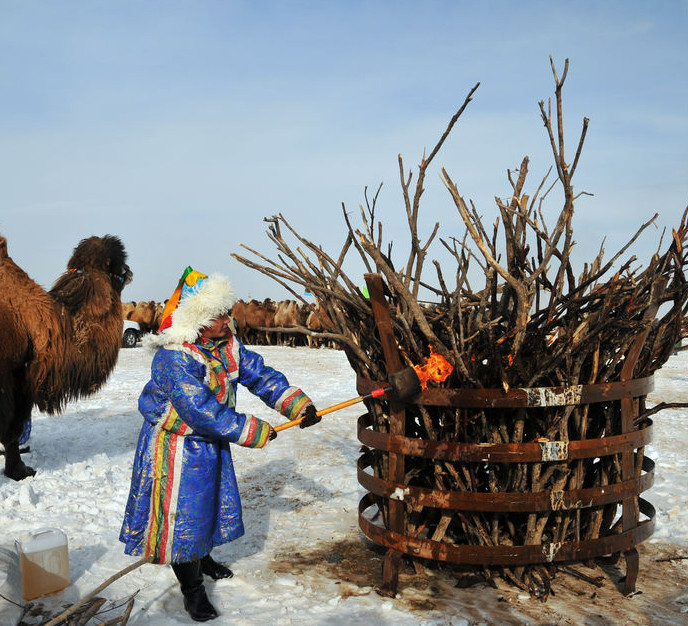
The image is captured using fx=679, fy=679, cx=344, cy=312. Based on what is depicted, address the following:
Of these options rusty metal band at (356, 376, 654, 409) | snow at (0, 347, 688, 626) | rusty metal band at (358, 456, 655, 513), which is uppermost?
rusty metal band at (356, 376, 654, 409)

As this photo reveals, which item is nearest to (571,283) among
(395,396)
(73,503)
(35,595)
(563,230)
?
(563,230)

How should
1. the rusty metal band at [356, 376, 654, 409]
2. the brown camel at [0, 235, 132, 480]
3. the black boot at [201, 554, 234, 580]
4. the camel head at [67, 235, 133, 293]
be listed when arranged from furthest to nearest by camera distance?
the camel head at [67, 235, 133, 293] < the brown camel at [0, 235, 132, 480] < the black boot at [201, 554, 234, 580] < the rusty metal band at [356, 376, 654, 409]

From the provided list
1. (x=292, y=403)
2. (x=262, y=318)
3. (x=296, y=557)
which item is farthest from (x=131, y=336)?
(x=292, y=403)

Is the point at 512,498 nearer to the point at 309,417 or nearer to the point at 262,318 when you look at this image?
the point at 309,417

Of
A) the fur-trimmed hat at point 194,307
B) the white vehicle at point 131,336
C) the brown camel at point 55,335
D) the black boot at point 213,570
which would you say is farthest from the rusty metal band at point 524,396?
the white vehicle at point 131,336

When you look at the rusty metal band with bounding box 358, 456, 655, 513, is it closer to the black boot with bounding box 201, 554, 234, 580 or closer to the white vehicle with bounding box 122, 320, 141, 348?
the black boot with bounding box 201, 554, 234, 580

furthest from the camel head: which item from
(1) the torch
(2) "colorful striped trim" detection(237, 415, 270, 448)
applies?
(1) the torch

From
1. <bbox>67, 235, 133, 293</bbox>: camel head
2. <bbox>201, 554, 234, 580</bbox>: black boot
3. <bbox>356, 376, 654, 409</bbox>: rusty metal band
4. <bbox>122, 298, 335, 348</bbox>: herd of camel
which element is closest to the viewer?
<bbox>356, 376, 654, 409</bbox>: rusty metal band

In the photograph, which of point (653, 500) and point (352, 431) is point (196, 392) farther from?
point (352, 431)

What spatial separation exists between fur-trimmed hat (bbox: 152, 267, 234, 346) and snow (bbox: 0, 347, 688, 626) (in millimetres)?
1389

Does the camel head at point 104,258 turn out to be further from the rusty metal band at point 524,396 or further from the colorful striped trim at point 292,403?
the rusty metal band at point 524,396

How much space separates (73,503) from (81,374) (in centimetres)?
135

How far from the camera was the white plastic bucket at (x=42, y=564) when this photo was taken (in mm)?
3576

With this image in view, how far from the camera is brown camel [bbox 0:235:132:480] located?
5.87 metres
